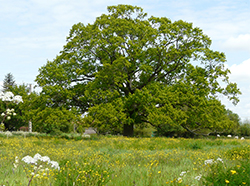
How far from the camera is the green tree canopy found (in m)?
21.8

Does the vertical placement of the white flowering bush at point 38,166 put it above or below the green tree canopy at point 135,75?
below

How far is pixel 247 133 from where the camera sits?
38344 millimetres

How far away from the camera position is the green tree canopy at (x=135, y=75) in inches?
856

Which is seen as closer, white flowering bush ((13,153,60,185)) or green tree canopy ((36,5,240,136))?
white flowering bush ((13,153,60,185))

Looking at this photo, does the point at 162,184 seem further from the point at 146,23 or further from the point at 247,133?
the point at 247,133

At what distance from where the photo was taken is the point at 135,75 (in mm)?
24969

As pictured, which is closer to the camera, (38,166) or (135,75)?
(38,166)

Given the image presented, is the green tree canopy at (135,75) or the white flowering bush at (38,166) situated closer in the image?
the white flowering bush at (38,166)

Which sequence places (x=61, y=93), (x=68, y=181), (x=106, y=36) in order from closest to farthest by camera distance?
(x=68, y=181) → (x=61, y=93) → (x=106, y=36)

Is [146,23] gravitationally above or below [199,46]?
above

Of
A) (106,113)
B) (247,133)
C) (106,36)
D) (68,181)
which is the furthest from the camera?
(247,133)

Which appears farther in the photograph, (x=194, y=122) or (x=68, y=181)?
(x=194, y=122)

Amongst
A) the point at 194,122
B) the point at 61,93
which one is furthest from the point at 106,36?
the point at 194,122

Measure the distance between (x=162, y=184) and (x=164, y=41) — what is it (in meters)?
19.1
